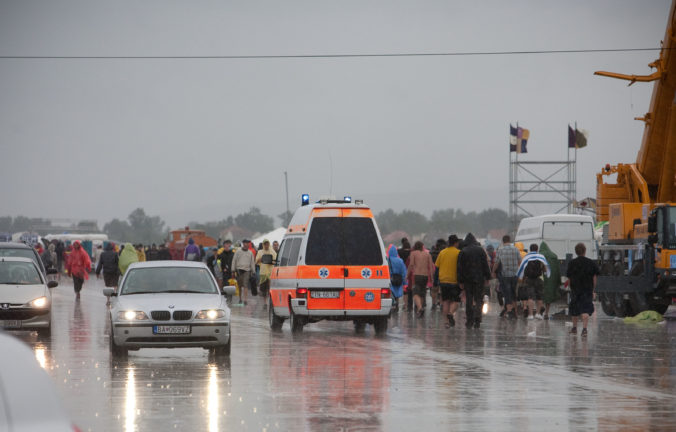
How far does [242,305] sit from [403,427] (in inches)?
999

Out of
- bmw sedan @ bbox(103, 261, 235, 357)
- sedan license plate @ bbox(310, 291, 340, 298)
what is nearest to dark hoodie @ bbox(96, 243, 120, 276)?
sedan license plate @ bbox(310, 291, 340, 298)

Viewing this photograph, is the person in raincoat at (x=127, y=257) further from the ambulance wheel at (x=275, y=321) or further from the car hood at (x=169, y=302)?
the car hood at (x=169, y=302)

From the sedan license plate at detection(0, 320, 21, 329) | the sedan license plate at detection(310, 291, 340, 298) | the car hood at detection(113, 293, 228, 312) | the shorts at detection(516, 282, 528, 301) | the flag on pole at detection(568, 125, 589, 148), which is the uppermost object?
the flag on pole at detection(568, 125, 589, 148)

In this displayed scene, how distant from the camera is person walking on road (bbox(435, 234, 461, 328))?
24.6 meters

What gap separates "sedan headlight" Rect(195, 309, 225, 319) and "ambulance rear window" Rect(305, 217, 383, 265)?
5415mm

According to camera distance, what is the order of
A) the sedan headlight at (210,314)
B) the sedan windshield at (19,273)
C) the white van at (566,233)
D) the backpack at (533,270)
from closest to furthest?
the sedan headlight at (210,314) → the sedan windshield at (19,273) → the backpack at (533,270) → the white van at (566,233)

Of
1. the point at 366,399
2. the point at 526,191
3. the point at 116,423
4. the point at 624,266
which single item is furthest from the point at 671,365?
the point at 526,191

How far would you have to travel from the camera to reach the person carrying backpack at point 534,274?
87.5 ft

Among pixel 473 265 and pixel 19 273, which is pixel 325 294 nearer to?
pixel 473 265

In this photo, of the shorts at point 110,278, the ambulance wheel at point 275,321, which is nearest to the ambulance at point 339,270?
the ambulance wheel at point 275,321

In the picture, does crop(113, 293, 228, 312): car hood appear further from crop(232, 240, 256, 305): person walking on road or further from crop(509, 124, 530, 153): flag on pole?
crop(509, 124, 530, 153): flag on pole

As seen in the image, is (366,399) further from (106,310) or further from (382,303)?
(106,310)

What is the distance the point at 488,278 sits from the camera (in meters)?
24.0

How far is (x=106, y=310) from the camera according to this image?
31.4 metres
